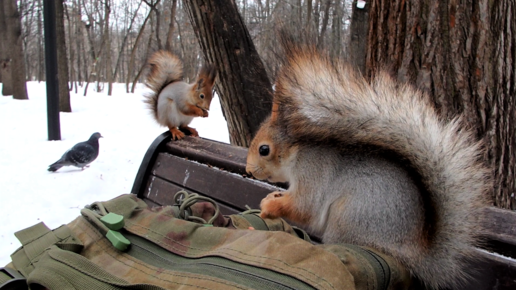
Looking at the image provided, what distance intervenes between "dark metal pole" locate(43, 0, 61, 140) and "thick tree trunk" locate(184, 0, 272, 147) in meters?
3.68

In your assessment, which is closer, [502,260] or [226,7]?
[502,260]

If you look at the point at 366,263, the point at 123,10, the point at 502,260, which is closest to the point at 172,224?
the point at 366,263

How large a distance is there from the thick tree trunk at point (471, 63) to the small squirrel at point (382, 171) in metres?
0.59

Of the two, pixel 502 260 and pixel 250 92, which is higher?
pixel 250 92

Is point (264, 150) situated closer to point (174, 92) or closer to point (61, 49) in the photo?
point (174, 92)

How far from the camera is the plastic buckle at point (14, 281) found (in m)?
0.72

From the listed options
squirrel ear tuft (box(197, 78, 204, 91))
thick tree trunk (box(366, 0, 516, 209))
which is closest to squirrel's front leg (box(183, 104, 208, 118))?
squirrel ear tuft (box(197, 78, 204, 91))

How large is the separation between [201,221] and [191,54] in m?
17.4

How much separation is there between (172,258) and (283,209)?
0.40 metres

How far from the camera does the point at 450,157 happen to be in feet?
3.15

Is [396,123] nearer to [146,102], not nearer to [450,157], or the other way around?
[450,157]

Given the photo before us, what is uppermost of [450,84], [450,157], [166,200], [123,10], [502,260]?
[123,10]

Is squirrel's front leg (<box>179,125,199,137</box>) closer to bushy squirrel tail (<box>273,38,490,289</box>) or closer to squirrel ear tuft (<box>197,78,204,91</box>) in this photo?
squirrel ear tuft (<box>197,78,204,91</box>)

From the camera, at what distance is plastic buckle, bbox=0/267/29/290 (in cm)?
72
